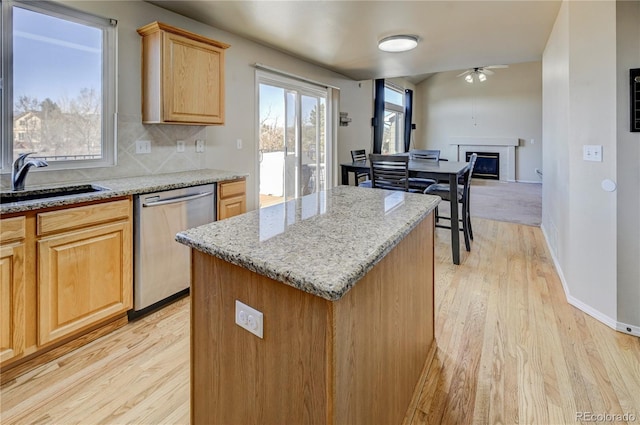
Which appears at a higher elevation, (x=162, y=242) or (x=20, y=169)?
(x=20, y=169)

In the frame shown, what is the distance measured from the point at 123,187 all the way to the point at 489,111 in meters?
10.1

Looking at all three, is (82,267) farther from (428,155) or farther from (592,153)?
(428,155)

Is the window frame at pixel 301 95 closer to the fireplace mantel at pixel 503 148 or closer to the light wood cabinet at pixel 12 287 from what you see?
the light wood cabinet at pixel 12 287

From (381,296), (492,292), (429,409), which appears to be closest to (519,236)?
(492,292)

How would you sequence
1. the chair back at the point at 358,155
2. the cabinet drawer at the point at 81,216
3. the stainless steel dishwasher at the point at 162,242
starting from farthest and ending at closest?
the chair back at the point at 358,155 → the stainless steel dishwasher at the point at 162,242 → the cabinet drawer at the point at 81,216

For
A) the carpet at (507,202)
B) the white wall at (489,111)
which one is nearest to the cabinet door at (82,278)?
the carpet at (507,202)

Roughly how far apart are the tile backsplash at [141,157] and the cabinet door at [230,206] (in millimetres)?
618

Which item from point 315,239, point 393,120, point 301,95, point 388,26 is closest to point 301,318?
point 315,239

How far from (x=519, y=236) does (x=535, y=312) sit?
2176mm

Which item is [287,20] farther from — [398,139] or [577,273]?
[398,139]

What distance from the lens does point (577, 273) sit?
8.06 feet

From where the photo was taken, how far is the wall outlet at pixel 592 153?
2.20 metres

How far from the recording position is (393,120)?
911 cm

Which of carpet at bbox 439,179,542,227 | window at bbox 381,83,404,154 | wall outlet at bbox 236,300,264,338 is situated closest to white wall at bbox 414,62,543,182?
carpet at bbox 439,179,542,227
